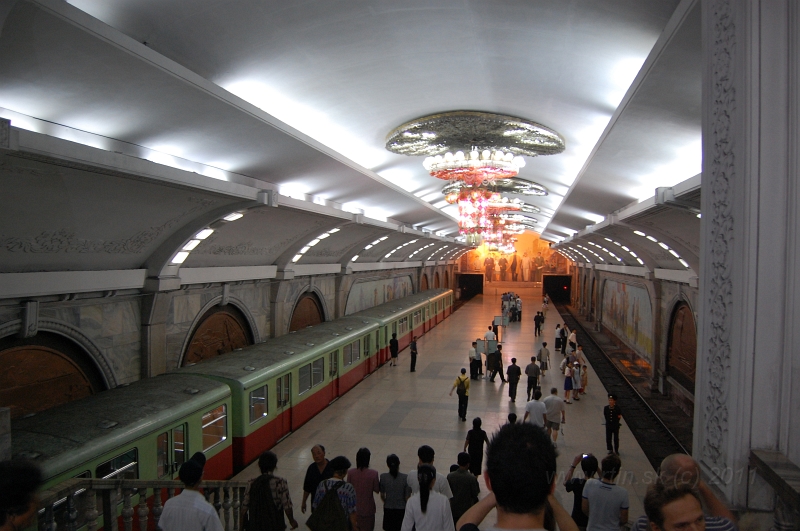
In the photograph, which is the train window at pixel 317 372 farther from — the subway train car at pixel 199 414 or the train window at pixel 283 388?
the train window at pixel 283 388

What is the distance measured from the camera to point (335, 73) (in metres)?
6.68

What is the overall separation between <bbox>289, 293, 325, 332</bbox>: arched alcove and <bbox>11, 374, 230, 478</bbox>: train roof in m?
6.92

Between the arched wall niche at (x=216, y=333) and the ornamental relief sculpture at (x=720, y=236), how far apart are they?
8.59 meters

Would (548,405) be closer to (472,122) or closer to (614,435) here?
(614,435)

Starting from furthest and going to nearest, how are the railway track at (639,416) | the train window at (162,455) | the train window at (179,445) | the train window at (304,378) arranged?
the train window at (304,378) < the railway track at (639,416) < the train window at (179,445) < the train window at (162,455)

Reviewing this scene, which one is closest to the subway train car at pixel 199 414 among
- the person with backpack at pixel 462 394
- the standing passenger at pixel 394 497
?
the standing passenger at pixel 394 497

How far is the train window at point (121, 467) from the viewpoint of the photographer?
16.3 feet

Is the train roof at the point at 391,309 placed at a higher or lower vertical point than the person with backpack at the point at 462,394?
higher

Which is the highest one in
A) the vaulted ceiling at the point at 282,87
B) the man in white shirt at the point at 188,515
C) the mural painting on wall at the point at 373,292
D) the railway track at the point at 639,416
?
the vaulted ceiling at the point at 282,87

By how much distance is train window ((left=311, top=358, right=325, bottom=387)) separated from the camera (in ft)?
34.3

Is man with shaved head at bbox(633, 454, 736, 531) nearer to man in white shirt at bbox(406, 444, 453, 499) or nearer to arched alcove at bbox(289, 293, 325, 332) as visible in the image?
man in white shirt at bbox(406, 444, 453, 499)

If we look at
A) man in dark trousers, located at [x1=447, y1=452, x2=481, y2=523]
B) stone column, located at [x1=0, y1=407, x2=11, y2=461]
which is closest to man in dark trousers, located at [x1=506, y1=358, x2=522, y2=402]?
man in dark trousers, located at [x1=447, y1=452, x2=481, y2=523]

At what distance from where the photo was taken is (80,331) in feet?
23.3

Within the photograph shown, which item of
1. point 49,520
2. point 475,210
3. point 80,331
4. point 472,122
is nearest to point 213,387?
point 80,331
